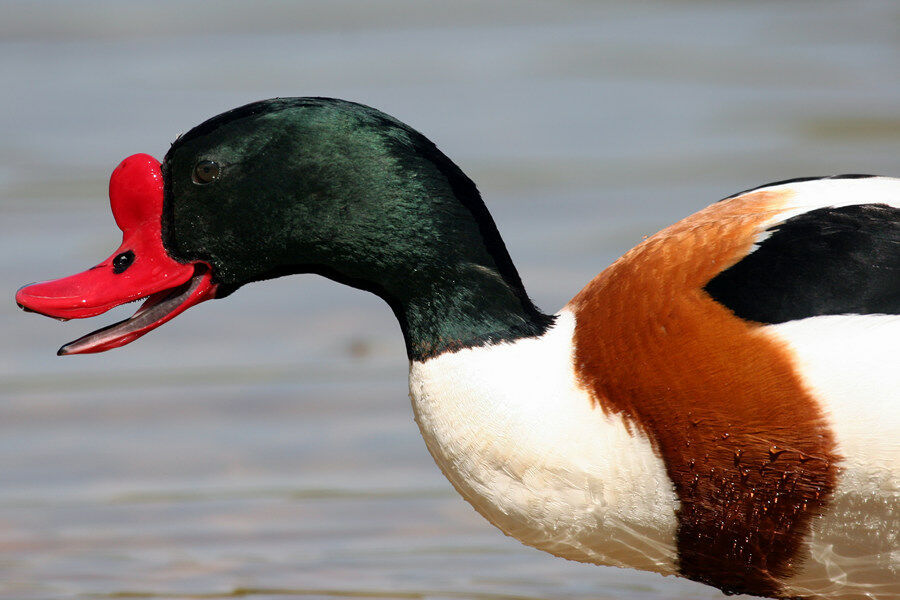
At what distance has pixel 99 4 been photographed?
10.5 metres

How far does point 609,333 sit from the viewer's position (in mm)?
3607

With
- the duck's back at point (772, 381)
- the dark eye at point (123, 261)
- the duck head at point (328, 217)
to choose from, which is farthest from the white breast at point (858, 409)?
the dark eye at point (123, 261)

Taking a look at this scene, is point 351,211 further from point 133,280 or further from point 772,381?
point 772,381

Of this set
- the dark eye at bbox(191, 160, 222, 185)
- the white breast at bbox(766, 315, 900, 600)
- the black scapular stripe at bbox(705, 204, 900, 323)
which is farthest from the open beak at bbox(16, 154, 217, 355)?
the white breast at bbox(766, 315, 900, 600)

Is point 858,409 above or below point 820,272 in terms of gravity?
below

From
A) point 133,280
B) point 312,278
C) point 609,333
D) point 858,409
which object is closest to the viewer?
point 858,409

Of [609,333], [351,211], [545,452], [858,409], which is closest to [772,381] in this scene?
[858,409]

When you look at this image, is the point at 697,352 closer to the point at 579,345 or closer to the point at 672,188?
the point at 579,345

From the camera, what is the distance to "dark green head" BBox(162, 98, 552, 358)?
365cm

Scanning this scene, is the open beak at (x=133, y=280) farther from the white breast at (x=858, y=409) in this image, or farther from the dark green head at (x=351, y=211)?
the white breast at (x=858, y=409)

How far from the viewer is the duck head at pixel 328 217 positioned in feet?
12.0

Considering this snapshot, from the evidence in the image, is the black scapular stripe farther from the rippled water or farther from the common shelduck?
the rippled water

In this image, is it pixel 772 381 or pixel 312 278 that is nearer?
pixel 772 381

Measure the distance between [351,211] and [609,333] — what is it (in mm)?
623
